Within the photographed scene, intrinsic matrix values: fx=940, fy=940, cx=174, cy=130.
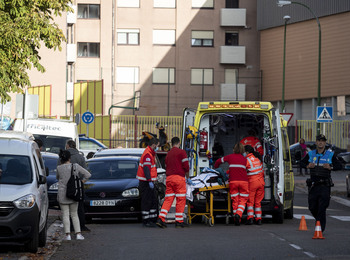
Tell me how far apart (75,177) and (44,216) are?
1639 mm

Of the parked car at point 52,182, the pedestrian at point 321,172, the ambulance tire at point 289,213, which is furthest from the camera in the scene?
the parked car at point 52,182

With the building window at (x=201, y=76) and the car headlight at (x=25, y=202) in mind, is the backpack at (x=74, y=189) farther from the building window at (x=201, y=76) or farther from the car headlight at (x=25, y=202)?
the building window at (x=201, y=76)

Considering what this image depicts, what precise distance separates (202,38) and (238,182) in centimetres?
4765

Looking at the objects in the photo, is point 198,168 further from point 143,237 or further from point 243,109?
point 143,237

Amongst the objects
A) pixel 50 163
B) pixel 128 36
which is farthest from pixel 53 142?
pixel 128 36

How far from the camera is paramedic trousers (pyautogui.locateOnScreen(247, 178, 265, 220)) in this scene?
18.5m

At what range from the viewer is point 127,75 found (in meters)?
64.9

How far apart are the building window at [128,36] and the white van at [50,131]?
34778 millimetres

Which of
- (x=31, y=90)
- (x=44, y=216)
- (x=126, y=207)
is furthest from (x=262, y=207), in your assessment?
(x=31, y=90)

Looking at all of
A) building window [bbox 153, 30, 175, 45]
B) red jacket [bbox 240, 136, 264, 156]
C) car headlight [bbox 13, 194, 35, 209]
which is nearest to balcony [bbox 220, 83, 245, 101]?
building window [bbox 153, 30, 175, 45]

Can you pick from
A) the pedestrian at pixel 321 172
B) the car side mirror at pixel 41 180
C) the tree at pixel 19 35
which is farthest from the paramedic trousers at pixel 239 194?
the car side mirror at pixel 41 180

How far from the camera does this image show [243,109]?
62.3 feet

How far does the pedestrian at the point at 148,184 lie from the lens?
18.3m

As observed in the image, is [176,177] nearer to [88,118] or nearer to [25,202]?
[25,202]
